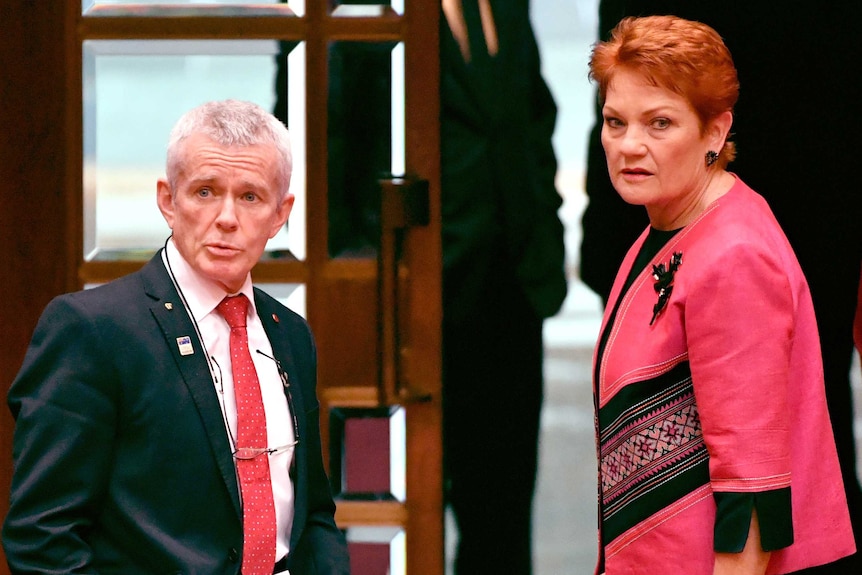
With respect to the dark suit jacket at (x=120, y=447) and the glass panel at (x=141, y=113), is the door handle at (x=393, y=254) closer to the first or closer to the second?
the glass panel at (x=141, y=113)

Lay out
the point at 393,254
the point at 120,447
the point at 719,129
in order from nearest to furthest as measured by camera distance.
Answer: the point at 120,447
the point at 719,129
the point at 393,254

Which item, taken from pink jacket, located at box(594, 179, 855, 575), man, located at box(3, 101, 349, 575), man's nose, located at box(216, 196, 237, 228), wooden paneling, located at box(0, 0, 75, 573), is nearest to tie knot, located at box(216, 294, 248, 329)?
man, located at box(3, 101, 349, 575)

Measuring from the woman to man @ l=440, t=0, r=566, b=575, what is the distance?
0.92m

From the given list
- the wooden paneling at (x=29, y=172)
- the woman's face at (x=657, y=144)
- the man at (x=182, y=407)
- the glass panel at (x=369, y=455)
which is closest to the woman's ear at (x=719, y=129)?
the woman's face at (x=657, y=144)

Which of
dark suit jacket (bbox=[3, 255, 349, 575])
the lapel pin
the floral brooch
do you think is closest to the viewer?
dark suit jacket (bbox=[3, 255, 349, 575])

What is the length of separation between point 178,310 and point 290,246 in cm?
118

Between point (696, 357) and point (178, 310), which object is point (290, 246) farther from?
point (696, 357)

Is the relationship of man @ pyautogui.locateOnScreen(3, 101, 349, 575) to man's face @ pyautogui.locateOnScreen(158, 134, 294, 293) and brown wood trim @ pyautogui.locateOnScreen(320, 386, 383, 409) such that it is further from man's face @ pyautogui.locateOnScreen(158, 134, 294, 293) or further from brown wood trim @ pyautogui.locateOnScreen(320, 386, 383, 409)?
brown wood trim @ pyautogui.locateOnScreen(320, 386, 383, 409)

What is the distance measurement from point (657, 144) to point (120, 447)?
0.85 meters

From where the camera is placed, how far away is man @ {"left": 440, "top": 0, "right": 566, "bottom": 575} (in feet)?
8.96

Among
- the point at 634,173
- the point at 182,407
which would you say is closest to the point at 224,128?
the point at 182,407

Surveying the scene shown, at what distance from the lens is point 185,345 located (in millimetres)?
1591

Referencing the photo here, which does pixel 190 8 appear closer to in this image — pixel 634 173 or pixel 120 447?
pixel 634 173

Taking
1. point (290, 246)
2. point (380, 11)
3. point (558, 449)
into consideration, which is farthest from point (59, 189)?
point (558, 449)
